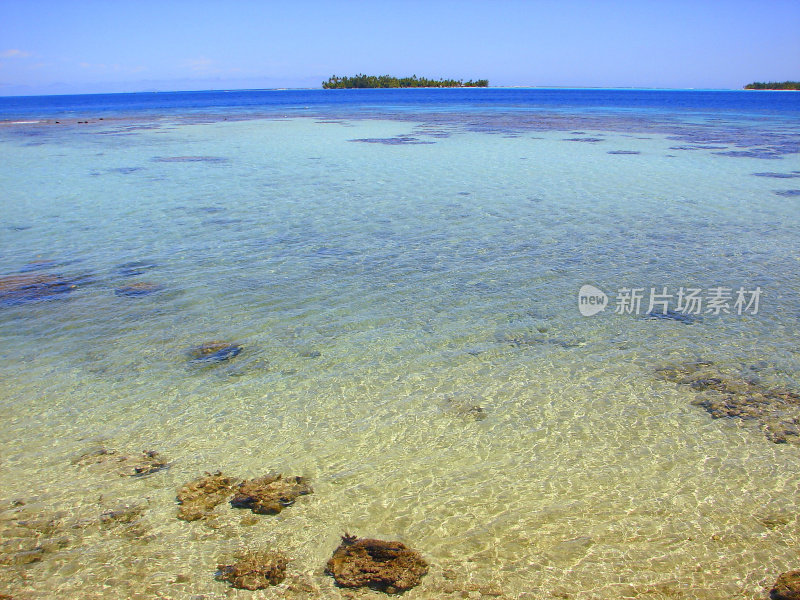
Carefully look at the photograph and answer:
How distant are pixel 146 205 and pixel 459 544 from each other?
15.0 meters

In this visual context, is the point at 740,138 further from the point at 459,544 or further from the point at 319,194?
the point at 459,544

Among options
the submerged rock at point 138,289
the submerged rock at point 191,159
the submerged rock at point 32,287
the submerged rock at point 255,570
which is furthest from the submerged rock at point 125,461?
the submerged rock at point 191,159

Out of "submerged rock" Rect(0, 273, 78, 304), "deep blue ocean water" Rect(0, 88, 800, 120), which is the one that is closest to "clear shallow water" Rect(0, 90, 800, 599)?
"submerged rock" Rect(0, 273, 78, 304)

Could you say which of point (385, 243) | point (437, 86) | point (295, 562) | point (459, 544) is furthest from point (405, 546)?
point (437, 86)

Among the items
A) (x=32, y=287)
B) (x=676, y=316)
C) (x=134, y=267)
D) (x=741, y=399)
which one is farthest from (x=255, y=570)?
(x=134, y=267)

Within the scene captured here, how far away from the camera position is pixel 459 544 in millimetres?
4684

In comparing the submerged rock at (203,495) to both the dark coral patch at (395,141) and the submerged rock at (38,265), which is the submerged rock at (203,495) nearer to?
the submerged rock at (38,265)

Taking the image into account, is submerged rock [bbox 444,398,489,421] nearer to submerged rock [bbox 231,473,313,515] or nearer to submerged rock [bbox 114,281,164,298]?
submerged rock [bbox 231,473,313,515]

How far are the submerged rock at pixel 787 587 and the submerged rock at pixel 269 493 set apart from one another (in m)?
3.73

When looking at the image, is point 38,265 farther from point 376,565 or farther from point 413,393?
point 376,565

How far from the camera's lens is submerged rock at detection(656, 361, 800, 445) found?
620 cm

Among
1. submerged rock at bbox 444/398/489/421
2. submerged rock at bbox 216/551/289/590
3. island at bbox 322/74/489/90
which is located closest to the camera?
submerged rock at bbox 216/551/289/590

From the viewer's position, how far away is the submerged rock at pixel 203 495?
4.98m

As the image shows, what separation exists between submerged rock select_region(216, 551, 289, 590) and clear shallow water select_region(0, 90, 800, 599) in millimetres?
105
